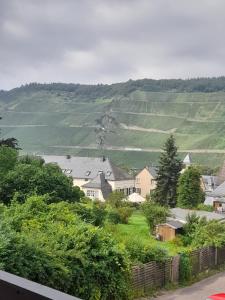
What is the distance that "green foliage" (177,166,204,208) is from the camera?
50312 millimetres

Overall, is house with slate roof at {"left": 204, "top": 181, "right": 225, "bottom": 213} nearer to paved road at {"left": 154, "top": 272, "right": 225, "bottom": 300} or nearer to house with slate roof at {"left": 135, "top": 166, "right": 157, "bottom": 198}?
house with slate roof at {"left": 135, "top": 166, "right": 157, "bottom": 198}

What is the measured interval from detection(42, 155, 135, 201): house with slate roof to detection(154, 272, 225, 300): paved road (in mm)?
48440

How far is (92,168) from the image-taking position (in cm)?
8125

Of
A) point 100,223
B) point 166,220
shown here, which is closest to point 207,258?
point 100,223

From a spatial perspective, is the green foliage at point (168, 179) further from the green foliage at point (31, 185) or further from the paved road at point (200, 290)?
the paved road at point (200, 290)

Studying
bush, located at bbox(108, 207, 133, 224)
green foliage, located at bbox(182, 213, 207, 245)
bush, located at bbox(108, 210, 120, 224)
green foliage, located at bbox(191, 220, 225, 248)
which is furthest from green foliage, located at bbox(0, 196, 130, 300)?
bush, located at bbox(108, 207, 133, 224)

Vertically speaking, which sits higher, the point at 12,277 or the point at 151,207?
the point at 12,277

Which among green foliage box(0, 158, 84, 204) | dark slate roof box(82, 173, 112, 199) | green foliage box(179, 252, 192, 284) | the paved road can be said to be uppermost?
green foliage box(0, 158, 84, 204)

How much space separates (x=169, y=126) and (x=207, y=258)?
170m

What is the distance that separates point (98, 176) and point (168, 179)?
2097 centimetres

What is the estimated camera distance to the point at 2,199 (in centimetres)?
3089

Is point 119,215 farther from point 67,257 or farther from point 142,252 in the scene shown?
point 67,257

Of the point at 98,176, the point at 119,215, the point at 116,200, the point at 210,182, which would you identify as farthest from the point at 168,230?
the point at 210,182

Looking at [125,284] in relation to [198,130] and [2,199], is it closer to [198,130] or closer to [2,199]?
[2,199]
